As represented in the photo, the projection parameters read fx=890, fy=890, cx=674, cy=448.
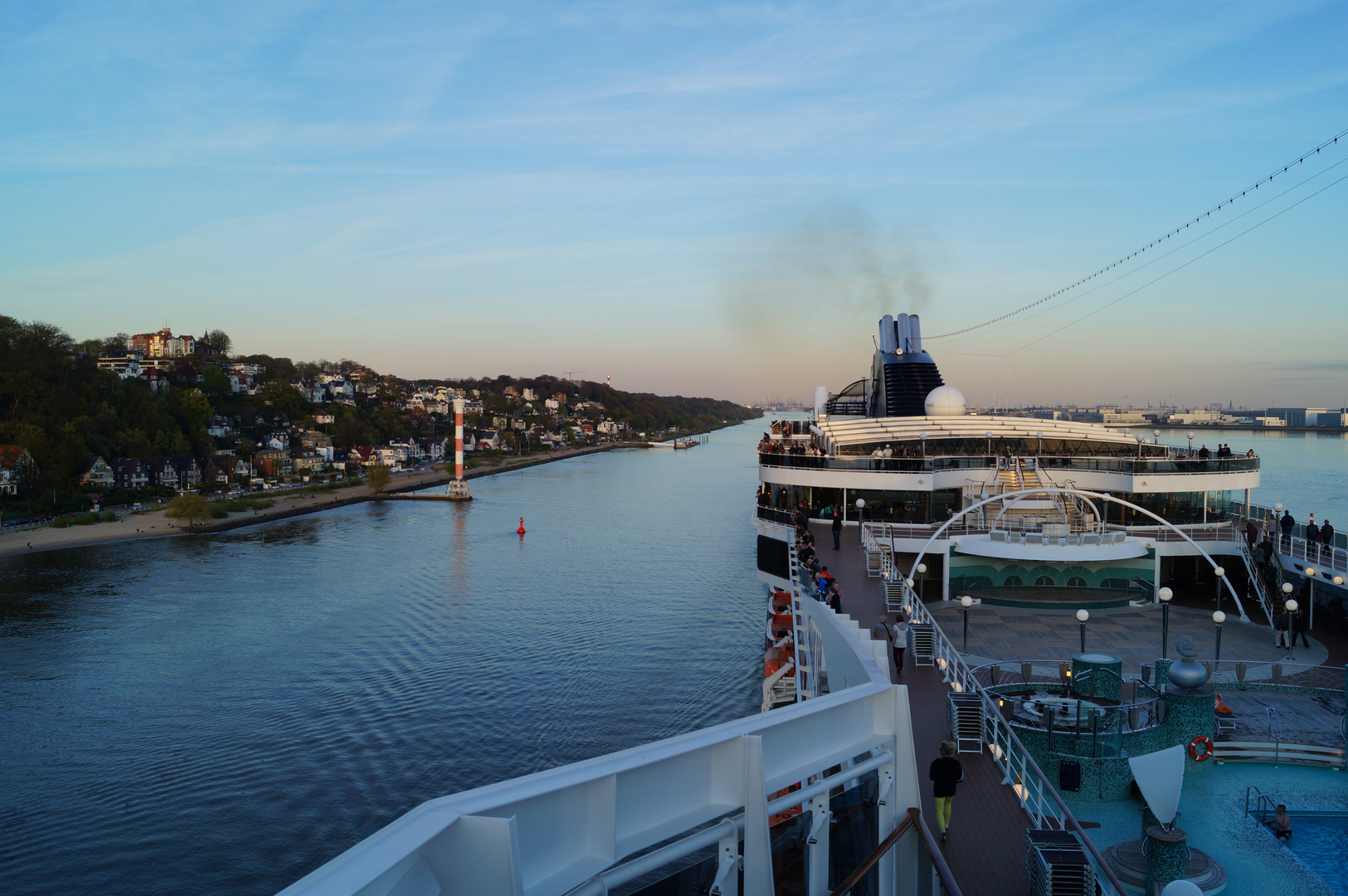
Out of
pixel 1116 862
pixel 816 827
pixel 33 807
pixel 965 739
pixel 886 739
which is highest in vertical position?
pixel 886 739

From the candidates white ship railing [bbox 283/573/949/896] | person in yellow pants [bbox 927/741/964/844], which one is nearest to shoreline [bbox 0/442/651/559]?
person in yellow pants [bbox 927/741/964/844]

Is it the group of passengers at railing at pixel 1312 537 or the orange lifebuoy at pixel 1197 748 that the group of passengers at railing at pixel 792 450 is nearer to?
the group of passengers at railing at pixel 1312 537

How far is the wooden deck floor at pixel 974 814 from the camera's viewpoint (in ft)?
16.1

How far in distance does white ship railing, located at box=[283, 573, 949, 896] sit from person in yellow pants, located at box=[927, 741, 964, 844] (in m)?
0.95

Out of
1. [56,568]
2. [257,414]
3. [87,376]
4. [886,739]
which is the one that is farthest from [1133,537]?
[257,414]

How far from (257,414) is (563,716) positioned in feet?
245

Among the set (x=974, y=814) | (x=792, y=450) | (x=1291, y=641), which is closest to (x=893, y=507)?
(x=792, y=450)

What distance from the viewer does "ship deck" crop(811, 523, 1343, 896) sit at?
5207 mm

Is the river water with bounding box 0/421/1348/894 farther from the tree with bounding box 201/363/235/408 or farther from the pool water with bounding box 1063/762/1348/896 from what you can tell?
the tree with bounding box 201/363/235/408

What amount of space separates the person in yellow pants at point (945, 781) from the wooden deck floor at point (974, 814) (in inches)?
6.0

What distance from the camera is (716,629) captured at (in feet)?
69.9

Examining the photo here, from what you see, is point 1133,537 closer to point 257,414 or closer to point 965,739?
point 965,739

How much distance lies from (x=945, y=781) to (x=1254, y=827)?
463 centimetres

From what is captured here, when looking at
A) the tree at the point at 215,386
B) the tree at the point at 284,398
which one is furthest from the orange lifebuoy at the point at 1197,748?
the tree at the point at 215,386
